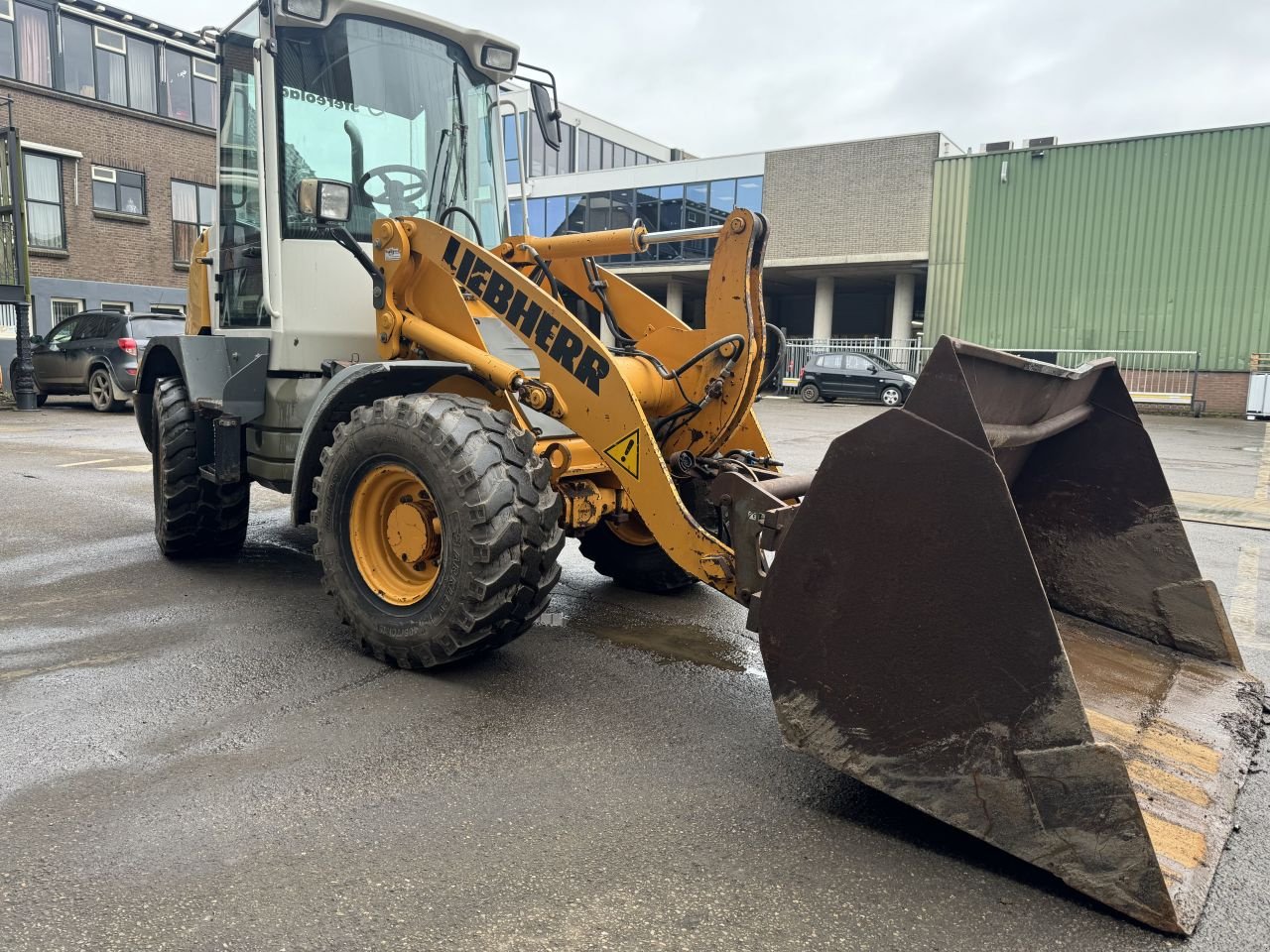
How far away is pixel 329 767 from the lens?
124 inches

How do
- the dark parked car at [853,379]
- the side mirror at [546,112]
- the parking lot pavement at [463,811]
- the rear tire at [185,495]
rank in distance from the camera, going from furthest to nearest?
the dark parked car at [853,379]
the rear tire at [185,495]
the side mirror at [546,112]
the parking lot pavement at [463,811]

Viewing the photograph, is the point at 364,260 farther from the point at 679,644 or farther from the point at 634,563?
the point at 679,644

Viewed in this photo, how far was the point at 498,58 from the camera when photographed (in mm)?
5312

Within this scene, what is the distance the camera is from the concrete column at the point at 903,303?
104 feet

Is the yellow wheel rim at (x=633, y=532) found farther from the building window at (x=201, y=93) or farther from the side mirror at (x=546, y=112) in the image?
the building window at (x=201, y=93)

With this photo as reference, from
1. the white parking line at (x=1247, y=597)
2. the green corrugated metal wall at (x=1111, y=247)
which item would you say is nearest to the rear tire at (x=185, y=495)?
the white parking line at (x=1247, y=597)

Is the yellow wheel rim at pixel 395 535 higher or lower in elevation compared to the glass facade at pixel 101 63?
lower

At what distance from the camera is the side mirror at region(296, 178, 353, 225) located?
13.6 feet

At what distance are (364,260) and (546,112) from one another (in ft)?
4.92

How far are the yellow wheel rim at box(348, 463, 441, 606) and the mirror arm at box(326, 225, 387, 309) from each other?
0.95m

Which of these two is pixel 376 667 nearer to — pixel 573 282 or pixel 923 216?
pixel 573 282

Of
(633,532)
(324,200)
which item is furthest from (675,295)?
(324,200)

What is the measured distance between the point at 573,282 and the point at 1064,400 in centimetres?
251

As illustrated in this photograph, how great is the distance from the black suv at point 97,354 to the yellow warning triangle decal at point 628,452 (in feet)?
48.0
